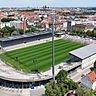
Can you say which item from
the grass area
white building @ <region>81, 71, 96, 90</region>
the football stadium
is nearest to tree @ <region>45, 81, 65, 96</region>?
white building @ <region>81, 71, 96, 90</region>

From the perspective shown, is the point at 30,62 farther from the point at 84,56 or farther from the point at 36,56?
the point at 84,56

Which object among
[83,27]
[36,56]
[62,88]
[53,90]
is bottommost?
[36,56]

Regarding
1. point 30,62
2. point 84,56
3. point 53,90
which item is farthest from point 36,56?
point 53,90

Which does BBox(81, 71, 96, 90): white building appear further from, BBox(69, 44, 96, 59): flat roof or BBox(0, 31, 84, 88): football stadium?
BBox(69, 44, 96, 59): flat roof

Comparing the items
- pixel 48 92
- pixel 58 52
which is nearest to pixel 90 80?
pixel 48 92

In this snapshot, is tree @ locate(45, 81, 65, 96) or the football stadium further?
the football stadium

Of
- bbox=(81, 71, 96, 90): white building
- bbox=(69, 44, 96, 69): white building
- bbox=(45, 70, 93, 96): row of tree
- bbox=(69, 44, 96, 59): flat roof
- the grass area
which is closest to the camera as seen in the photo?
bbox=(45, 70, 93, 96): row of tree

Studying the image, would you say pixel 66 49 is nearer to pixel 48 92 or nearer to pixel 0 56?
pixel 0 56

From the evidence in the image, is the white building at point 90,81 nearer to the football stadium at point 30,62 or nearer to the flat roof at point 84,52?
the football stadium at point 30,62

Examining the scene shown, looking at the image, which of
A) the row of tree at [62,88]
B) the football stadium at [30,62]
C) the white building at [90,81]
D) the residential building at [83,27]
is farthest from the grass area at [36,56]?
the residential building at [83,27]
